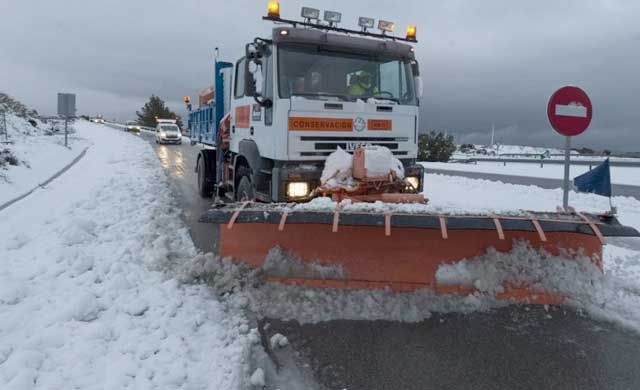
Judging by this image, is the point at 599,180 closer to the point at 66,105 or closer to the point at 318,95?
the point at 318,95

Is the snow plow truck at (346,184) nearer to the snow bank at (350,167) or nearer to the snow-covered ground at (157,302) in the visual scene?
the snow bank at (350,167)

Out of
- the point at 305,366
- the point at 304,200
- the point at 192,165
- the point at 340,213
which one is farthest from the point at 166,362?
the point at 192,165

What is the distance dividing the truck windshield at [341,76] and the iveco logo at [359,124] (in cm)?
29

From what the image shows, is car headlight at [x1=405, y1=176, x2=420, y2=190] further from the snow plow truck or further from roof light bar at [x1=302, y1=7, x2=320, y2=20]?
roof light bar at [x1=302, y1=7, x2=320, y2=20]

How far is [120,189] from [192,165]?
9.01 meters

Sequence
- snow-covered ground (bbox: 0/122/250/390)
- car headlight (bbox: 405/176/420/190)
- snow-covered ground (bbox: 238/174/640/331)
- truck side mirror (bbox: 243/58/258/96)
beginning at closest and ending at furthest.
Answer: snow-covered ground (bbox: 0/122/250/390) → snow-covered ground (bbox: 238/174/640/331) → truck side mirror (bbox: 243/58/258/96) → car headlight (bbox: 405/176/420/190)

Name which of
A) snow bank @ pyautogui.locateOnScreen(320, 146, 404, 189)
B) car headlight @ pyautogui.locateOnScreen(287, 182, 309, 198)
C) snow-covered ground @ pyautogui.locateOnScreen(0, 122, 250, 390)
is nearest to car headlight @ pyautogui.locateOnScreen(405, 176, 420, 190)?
snow bank @ pyautogui.locateOnScreen(320, 146, 404, 189)

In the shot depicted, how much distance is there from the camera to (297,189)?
17.8ft

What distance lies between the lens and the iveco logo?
567 centimetres

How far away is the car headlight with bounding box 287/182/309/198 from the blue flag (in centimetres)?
338

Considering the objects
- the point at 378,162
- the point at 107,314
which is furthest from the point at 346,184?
the point at 107,314

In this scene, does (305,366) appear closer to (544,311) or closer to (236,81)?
(544,311)

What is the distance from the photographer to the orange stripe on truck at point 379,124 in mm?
5781

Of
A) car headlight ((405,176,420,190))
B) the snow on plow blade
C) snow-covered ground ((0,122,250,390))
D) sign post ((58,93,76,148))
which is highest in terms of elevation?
sign post ((58,93,76,148))
